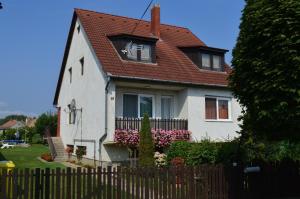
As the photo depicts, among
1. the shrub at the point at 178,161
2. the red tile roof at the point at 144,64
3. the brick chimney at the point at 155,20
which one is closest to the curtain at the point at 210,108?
the red tile roof at the point at 144,64

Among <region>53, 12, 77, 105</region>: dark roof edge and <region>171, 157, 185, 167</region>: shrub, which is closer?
<region>171, 157, 185, 167</region>: shrub

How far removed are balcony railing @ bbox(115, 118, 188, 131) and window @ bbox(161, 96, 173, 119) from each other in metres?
1.10

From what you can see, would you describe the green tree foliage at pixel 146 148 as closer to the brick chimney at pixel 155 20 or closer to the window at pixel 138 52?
the window at pixel 138 52

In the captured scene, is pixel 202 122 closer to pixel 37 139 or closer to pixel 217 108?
pixel 217 108

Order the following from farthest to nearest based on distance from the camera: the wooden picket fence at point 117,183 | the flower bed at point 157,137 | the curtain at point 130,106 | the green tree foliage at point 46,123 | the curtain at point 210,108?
the green tree foliage at point 46,123
the curtain at point 210,108
the curtain at point 130,106
the flower bed at point 157,137
the wooden picket fence at point 117,183

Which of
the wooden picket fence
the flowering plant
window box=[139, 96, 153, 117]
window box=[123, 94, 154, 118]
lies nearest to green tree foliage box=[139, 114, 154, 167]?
the flowering plant

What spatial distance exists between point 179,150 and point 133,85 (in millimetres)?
5098

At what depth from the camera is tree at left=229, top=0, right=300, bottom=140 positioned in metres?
7.79

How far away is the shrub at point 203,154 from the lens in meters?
14.5

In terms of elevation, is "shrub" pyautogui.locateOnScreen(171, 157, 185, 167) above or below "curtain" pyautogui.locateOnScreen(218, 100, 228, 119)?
below

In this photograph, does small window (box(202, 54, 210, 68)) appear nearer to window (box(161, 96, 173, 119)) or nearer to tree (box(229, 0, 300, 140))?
window (box(161, 96, 173, 119))

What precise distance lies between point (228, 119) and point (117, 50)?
26.7 feet

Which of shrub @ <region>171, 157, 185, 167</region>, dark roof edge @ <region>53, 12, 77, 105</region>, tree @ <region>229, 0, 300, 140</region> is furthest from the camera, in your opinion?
dark roof edge @ <region>53, 12, 77, 105</region>

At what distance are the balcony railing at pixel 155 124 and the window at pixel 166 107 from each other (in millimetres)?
1100
